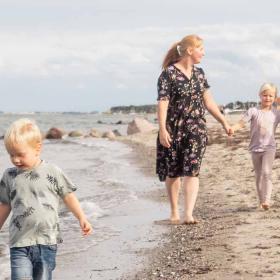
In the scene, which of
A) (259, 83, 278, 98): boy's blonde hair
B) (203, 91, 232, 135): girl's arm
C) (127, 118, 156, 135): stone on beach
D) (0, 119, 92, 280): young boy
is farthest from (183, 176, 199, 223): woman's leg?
(127, 118, 156, 135): stone on beach

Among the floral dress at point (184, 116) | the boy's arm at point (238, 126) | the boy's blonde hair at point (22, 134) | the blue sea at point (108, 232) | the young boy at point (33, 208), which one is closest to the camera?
the boy's blonde hair at point (22, 134)

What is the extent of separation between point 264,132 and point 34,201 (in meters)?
4.75

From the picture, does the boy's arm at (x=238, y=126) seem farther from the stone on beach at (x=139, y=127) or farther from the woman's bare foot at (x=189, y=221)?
the stone on beach at (x=139, y=127)

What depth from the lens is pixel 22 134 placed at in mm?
3787

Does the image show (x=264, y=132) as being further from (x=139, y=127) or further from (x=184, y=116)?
(x=139, y=127)

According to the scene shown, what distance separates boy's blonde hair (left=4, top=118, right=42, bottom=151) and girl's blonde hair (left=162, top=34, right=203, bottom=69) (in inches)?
143

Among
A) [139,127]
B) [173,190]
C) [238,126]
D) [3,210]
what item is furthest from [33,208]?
[139,127]

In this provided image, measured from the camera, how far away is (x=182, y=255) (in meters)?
5.90

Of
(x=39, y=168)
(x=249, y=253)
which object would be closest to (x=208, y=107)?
(x=249, y=253)

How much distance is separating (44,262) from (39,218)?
0.26m

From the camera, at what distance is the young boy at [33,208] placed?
3892mm

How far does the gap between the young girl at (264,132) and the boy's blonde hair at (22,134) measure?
464cm

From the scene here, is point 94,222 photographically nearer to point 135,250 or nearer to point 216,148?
point 135,250

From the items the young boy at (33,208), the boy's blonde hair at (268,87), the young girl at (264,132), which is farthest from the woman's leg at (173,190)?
the young boy at (33,208)
